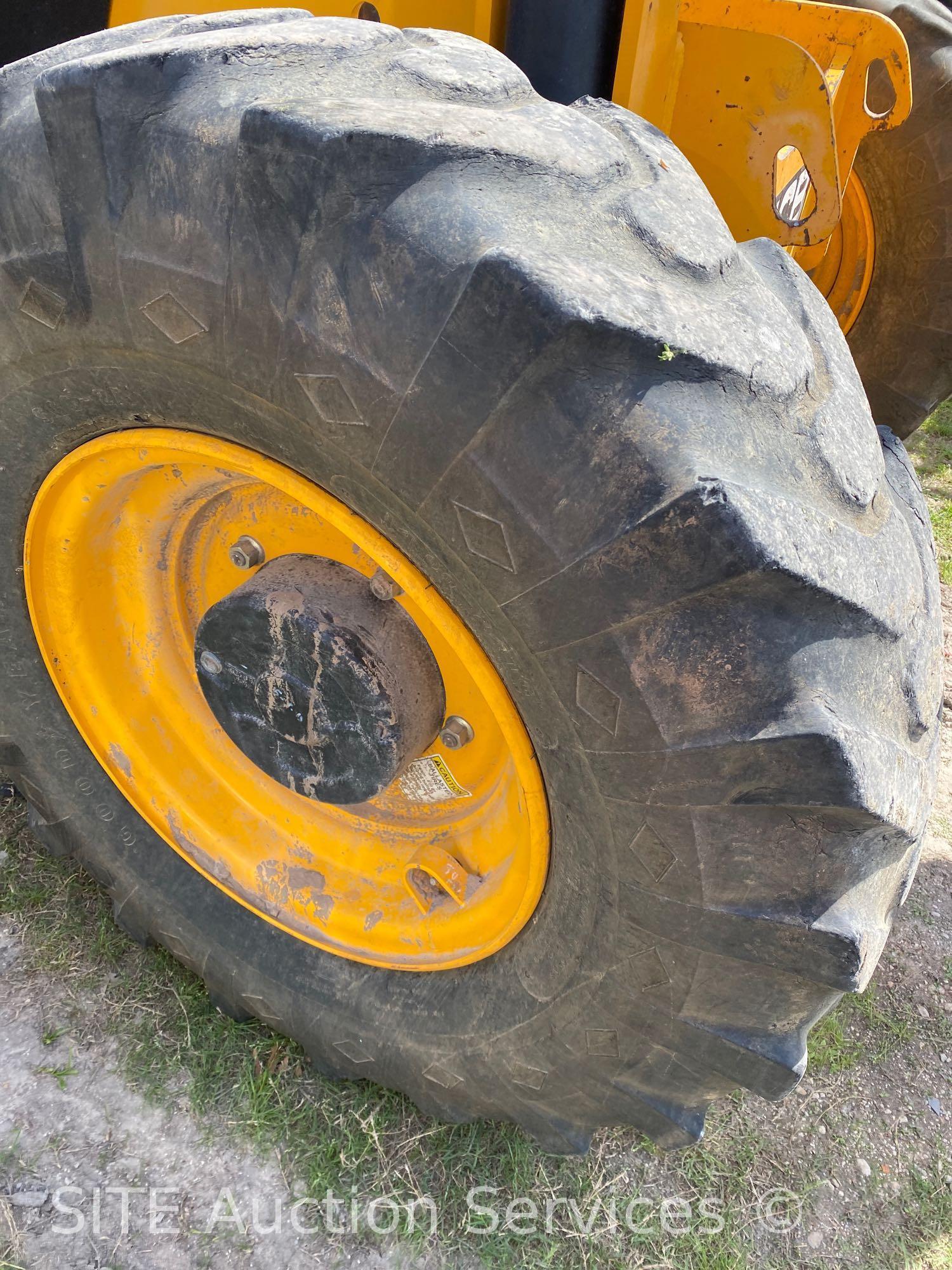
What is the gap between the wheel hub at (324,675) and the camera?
4.26ft

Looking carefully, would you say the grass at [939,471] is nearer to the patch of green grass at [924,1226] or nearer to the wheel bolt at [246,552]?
the patch of green grass at [924,1226]

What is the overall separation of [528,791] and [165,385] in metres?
0.67

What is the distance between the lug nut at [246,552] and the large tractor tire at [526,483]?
42mm

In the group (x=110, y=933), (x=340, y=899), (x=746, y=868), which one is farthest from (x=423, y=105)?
(x=110, y=933)

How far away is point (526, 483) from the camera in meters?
0.91

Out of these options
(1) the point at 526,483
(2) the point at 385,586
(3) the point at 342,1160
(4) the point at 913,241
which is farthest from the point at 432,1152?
(4) the point at 913,241

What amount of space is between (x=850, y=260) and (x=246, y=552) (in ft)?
A: 7.63

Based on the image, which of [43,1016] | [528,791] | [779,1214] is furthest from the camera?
[43,1016]

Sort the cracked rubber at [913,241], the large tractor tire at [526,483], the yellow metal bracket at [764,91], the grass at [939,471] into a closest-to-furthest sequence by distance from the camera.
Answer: the large tractor tire at [526,483], the yellow metal bracket at [764,91], the cracked rubber at [913,241], the grass at [939,471]

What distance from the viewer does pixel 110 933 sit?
1.86 m

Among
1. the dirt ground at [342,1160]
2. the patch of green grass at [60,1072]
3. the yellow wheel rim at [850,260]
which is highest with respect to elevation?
the yellow wheel rim at [850,260]

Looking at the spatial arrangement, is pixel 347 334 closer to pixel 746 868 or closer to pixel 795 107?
pixel 746 868

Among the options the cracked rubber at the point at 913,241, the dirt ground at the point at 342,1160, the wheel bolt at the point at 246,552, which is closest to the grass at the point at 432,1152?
the dirt ground at the point at 342,1160

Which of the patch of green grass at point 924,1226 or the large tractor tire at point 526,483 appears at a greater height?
the large tractor tire at point 526,483
